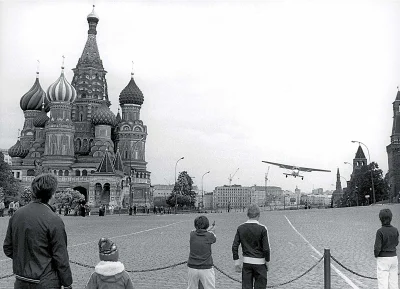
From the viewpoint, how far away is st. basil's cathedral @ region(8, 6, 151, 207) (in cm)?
9044

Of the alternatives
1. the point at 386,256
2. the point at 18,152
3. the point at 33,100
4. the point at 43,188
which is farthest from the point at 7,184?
the point at 43,188

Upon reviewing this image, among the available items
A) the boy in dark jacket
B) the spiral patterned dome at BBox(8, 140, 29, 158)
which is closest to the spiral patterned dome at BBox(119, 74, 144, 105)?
the spiral patterned dome at BBox(8, 140, 29, 158)

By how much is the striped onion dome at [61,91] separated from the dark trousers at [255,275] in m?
90.7

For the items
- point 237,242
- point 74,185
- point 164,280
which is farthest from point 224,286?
point 74,185

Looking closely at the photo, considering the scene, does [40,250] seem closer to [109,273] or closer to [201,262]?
[109,273]

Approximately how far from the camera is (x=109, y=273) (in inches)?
201

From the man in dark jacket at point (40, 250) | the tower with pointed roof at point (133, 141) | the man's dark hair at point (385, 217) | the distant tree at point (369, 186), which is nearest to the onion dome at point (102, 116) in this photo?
the tower with pointed roof at point (133, 141)

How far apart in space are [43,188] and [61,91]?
305 ft

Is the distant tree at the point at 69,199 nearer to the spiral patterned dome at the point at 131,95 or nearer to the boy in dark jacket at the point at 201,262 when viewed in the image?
the spiral patterned dome at the point at 131,95

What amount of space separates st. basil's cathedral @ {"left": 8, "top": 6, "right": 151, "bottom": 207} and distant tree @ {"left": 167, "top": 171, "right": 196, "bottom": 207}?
493 cm

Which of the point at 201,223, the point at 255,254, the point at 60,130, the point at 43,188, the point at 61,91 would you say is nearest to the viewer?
the point at 43,188

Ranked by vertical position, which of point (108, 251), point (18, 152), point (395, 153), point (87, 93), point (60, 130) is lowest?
point (108, 251)

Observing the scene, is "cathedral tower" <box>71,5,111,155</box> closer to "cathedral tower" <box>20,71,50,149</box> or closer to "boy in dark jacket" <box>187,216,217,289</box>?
"cathedral tower" <box>20,71,50,149</box>

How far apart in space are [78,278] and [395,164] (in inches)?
4599
